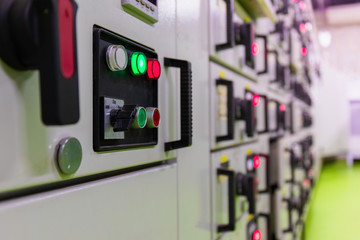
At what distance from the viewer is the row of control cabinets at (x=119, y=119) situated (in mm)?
371

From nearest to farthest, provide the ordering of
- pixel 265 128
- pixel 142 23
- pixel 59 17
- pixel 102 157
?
pixel 59 17
pixel 102 157
pixel 142 23
pixel 265 128

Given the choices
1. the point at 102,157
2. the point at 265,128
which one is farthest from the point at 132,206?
the point at 265,128

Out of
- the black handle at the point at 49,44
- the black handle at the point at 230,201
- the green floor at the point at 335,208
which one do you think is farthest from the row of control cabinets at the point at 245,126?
the green floor at the point at 335,208

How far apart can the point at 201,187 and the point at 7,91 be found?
0.73 metres

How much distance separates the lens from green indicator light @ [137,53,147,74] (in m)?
0.63

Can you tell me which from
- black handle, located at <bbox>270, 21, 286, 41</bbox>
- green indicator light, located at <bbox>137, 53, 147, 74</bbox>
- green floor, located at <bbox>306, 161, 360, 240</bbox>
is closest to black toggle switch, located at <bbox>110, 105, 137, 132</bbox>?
green indicator light, located at <bbox>137, 53, 147, 74</bbox>

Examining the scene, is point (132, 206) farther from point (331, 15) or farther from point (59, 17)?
point (331, 15)

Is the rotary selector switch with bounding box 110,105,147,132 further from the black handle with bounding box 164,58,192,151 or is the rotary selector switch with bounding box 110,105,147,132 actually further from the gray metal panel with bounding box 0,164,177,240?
the black handle with bounding box 164,58,192,151

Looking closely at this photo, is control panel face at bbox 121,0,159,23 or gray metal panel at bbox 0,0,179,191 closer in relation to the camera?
gray metal panel at bbox 0,0,179,191

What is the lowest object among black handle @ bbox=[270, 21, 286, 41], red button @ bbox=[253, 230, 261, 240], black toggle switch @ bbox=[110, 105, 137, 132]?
red button @ bbox=[253, 230, 261, 240]

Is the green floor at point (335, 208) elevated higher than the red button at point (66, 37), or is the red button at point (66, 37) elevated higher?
Answer: the red button at point (66, 37)

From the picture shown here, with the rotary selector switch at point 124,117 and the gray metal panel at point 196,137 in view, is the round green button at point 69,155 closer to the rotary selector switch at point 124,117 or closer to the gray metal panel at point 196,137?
the rotary selector switch at point 124,117

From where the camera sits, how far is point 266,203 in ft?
6.70

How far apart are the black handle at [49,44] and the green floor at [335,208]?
3583 millimetres
